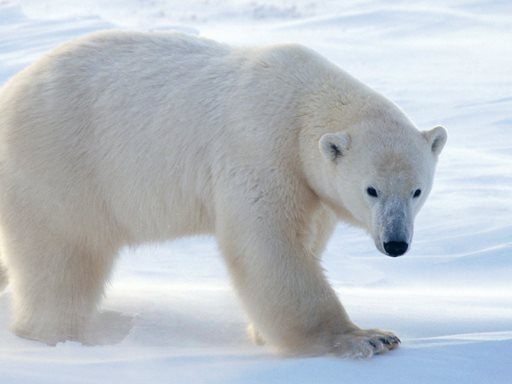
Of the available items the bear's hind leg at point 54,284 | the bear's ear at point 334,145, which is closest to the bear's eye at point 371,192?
the bear's ear at point 334,145

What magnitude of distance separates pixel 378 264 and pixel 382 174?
2.53m

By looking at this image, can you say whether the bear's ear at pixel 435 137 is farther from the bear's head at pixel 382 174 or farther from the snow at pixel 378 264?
the snow at pixel 378 264

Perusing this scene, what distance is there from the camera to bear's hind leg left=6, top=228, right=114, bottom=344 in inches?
206

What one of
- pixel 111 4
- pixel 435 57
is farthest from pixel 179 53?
pixel 111 4

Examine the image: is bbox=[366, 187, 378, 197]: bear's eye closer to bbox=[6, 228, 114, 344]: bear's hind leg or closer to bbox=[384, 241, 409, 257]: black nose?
bbox=[384, 241, 409, 257]: black nose

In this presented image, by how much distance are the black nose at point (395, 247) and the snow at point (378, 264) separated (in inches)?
15.8

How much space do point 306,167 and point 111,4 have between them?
12.6 m

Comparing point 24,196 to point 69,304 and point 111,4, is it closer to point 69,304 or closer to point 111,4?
point 69,304

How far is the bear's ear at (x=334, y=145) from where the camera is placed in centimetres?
452

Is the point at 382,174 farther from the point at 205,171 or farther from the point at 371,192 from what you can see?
the point at 205,171

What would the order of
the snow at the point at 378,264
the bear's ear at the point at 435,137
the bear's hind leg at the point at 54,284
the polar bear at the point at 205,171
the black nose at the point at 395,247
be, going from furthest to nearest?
the bear's hind leg at the point at 54,284 → the bear's ear at the point at 435,137 → the polar bear at the point at 205,171 → the black nose at the point at 395,247 → the snow at the point at 378,264

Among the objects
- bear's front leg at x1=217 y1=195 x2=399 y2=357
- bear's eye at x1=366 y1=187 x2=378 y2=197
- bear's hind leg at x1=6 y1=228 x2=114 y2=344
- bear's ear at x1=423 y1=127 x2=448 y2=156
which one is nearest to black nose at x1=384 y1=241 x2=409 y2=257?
bear's eye at x1=366 y1=187 x2=378 y2=197

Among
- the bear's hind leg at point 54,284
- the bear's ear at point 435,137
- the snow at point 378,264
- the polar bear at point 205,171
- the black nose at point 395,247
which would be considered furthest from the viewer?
the bear's hind leg at point 54,284

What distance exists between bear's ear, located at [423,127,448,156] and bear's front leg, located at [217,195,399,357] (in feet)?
2.36
